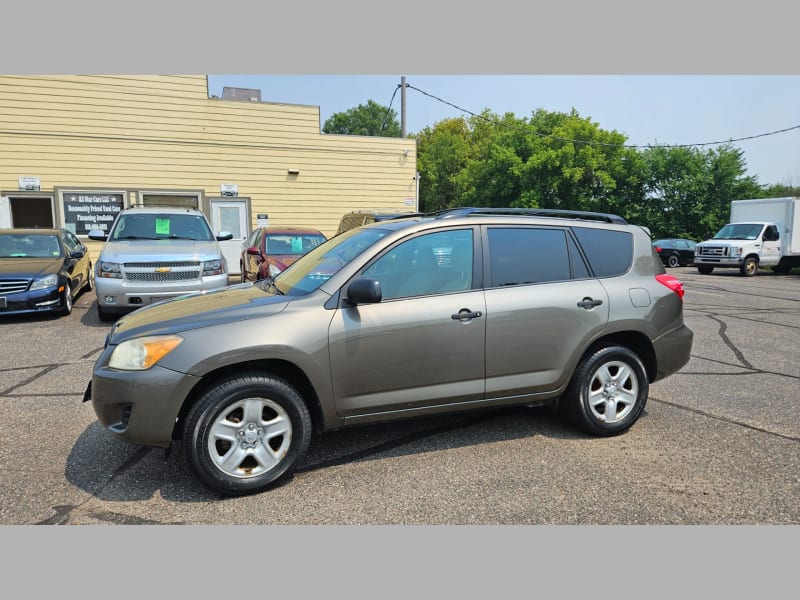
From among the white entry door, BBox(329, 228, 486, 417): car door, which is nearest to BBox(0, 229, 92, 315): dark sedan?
the white entry door

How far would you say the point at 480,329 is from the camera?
3957 mm

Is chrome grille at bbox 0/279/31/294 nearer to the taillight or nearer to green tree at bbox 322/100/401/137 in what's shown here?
the taillight

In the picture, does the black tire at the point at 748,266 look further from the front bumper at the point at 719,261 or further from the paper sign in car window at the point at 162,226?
the paper sign in car window at the point at 162,226

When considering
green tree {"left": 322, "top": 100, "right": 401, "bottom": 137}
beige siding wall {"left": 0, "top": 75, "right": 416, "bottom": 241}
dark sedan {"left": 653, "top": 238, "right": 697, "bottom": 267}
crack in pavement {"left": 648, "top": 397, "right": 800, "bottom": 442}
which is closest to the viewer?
crack in pavement {"left": 648, "top": 397, "right": 800, "bottom": 442}

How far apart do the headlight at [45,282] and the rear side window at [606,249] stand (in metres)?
8.50

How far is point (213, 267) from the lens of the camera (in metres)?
9.09

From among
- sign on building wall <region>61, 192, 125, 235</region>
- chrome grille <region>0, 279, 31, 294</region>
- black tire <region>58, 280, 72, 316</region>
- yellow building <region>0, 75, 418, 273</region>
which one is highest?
yellow building <region>0, 75, 418, 273</region>

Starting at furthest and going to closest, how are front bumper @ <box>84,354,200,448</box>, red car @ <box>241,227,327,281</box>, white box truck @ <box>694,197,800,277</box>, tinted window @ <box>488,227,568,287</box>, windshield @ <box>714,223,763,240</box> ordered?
windshield @ <box>714,223,763,240</box> → white box truck @ <box>694,197,800,277</box> → red car @ <box>241,227,327,281</box> → tinted window @ <box>488,227,568,287</box> → front bumper @ <box>84,354,200,448</box>

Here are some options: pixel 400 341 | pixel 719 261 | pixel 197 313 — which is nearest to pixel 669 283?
pixel 400 341

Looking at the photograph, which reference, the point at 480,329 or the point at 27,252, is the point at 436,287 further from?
the point at 27,252

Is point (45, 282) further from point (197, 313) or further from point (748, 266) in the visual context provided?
point (748, 266)

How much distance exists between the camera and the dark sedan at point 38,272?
888 cm

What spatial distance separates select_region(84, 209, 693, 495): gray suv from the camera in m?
3.40

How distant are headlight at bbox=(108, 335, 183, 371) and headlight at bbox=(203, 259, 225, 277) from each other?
18.8 ft
